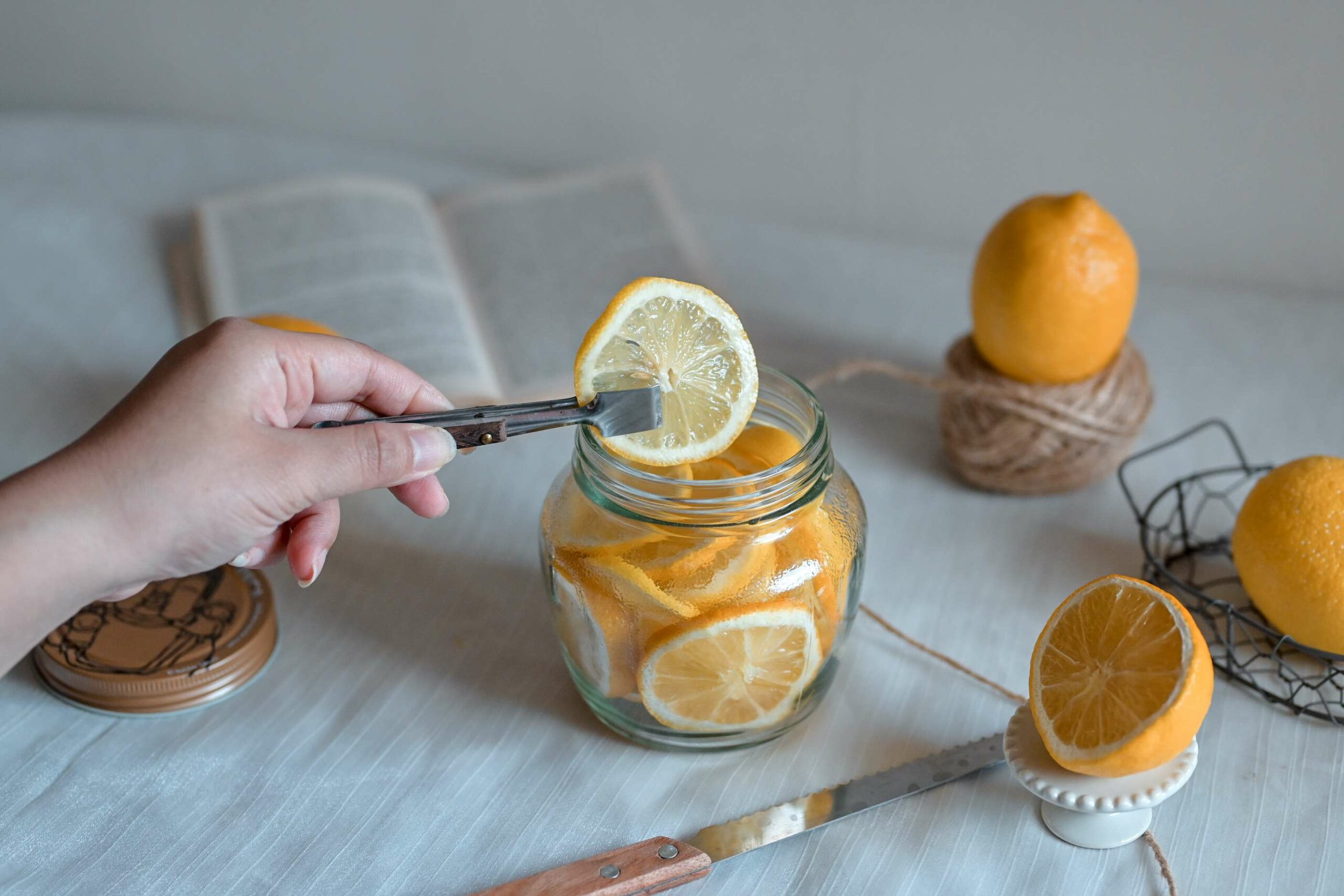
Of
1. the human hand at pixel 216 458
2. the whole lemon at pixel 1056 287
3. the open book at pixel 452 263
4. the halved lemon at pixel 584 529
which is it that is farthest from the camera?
the open book at pixel 452 263

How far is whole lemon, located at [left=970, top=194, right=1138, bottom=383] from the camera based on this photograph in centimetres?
→ 93

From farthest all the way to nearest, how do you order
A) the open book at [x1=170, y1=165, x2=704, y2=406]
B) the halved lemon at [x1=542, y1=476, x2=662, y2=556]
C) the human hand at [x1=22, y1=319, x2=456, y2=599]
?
the open book at [x1=170, y1=165, x2=704, y2=406]
the halved lemon at [x1=542, y1=476, x2=662, y2=556]
the human hand at [x1=22, y1=319, x2=456, y2=599]

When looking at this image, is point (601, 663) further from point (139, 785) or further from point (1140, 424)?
point (1140, 424)

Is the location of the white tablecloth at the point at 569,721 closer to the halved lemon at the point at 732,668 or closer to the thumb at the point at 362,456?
the halved lemon at the point at 732,668

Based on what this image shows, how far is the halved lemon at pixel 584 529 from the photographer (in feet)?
2.42

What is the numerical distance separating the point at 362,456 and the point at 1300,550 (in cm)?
64

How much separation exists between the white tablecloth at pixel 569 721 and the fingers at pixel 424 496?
13cm

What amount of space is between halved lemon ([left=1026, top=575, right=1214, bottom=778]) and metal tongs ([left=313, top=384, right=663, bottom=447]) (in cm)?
30

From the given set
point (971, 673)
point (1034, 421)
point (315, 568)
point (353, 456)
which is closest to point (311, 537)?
point (315, 568)

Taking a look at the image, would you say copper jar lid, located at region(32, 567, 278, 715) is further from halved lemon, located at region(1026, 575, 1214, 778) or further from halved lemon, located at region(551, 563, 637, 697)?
halved lemon, located at region(1026, 575, 1214, 778)

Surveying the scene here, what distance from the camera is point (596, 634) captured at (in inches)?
29.3

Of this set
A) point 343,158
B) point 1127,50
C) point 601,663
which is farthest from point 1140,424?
point 343,158

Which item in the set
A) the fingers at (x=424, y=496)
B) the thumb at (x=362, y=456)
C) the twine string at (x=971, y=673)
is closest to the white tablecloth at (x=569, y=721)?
the twine string at (x=971, y=673)

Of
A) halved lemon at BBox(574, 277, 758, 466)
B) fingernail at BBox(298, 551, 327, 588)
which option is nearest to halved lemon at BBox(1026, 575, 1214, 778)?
halved lemon at BBox(574, 277, 758, 466)
